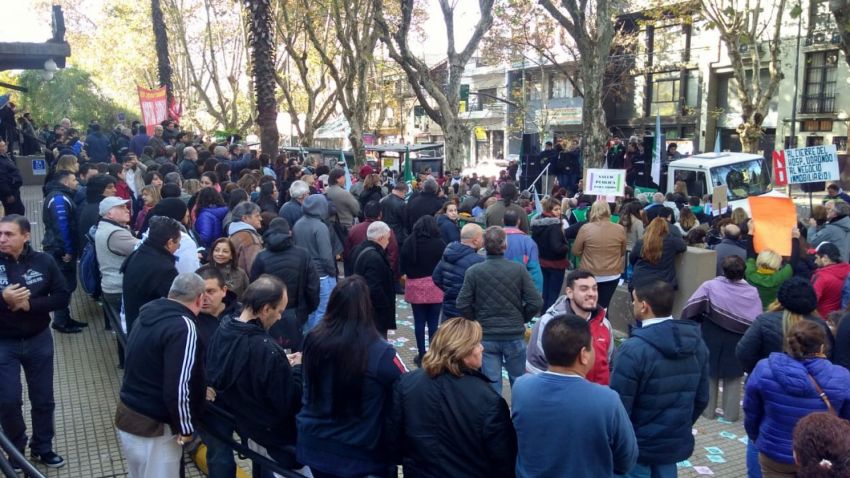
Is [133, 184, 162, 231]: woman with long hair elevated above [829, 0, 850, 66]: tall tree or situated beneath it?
situated beneath

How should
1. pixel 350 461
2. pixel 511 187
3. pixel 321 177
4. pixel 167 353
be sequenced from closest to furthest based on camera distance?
1. pixel 350 461
2. pixel 167 353
3. pixel 511 187
4. pixel 321 177

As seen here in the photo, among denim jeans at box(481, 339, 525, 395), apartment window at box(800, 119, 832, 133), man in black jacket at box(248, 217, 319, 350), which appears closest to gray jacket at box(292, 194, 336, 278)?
man in black jacket at box(248, 217, 319, 350)

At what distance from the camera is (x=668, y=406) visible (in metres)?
3.74

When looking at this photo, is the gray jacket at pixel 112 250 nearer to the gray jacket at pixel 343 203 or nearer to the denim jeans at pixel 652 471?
the gray jacket at pixel 343 203

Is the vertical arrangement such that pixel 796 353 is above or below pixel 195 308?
below

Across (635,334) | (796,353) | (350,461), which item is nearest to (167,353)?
(350,461)

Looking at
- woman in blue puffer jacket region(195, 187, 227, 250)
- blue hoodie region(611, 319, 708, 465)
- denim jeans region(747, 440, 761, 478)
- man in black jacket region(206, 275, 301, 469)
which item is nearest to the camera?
man in black jacket region(206, 275, 301, 469)

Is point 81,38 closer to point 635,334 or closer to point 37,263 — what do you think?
point 37,263

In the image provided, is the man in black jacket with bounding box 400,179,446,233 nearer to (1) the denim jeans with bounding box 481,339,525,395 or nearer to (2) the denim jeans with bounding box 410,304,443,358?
(2) the denim jeans with bounding box 410,304,443,358

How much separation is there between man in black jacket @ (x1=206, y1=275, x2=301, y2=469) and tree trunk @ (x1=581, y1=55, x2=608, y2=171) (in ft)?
42.4

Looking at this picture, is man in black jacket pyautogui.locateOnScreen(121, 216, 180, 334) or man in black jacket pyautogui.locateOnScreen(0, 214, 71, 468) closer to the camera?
man in black jacket pyautogui.locateOnScreen(0, 214, 71, 468)

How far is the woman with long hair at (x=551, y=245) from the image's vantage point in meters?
8.43

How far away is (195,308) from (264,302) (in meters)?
0.44

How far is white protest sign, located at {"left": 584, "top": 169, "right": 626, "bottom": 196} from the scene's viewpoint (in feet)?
34.0
